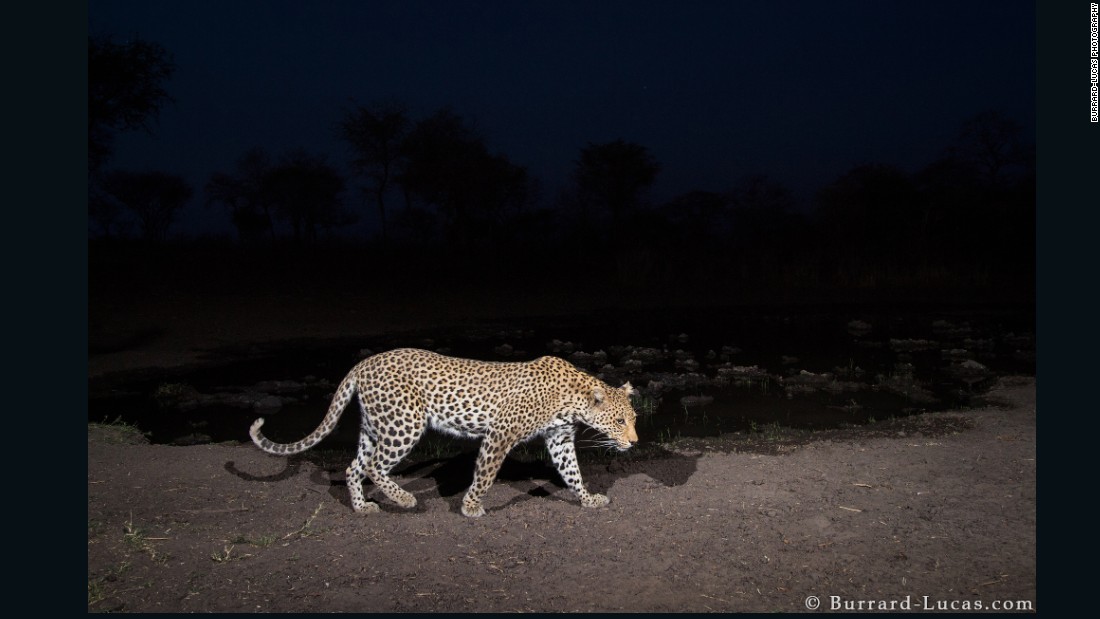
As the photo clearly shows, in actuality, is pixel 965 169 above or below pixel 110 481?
above

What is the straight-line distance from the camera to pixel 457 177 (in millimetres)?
33719

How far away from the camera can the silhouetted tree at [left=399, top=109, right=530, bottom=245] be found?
3366 centimetres

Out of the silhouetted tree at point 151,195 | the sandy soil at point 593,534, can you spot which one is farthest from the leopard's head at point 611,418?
the silhouetted tree at point 151,195

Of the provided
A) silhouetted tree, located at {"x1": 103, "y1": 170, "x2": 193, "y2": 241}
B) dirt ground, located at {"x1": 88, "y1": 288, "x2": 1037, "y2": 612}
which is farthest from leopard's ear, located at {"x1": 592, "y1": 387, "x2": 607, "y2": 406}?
silhouetted tree, located at {"x1": 103, "y1": 170, "x2": 193, "y2": 241}

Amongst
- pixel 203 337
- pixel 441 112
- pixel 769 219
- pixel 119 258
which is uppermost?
pixel 441 112

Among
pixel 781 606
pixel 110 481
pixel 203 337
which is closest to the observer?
pixel 781 606

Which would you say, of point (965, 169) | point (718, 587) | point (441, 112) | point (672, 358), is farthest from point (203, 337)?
point (965, 169)

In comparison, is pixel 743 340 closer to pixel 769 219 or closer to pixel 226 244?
A: pixel 226 244

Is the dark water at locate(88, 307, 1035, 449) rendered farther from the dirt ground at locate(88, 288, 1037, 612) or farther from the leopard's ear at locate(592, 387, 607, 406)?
the leopard's ear at locate(592, 387, 607, 406)

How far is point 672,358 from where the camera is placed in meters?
12.4

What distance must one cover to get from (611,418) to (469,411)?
866mm

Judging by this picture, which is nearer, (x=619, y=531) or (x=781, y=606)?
(x=781, y=606)

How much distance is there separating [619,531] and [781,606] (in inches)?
47.0

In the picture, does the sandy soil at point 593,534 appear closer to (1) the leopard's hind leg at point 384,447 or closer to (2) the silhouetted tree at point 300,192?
(1) the leopard's hind leg at point 384,447
